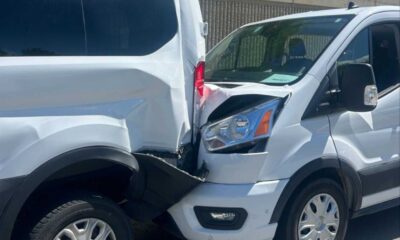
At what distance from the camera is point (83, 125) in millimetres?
3129

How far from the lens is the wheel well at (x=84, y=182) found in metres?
3.18

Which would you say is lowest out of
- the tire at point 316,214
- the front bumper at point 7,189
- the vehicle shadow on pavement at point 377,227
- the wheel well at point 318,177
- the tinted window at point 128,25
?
the vehicle shadow on pavement at point 377,227

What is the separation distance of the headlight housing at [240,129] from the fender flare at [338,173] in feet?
1.30

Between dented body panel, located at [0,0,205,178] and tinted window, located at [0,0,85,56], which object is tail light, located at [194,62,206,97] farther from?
tinted window, located at [0,0,85,56]

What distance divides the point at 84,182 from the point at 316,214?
1682mm

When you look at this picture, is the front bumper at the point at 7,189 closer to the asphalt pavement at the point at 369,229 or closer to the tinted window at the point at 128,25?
the tinted window at the point at 128,25

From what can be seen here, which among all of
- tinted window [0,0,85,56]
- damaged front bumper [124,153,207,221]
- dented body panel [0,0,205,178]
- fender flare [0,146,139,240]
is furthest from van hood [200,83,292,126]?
tinted window [0,0,85,56]

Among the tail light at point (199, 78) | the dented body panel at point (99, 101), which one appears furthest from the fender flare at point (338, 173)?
the tail light at point (199, 78)

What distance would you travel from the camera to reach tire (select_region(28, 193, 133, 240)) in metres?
3.09

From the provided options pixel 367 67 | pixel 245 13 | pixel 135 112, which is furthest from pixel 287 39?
pixel 245 13

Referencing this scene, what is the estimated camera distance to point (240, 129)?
145 inches

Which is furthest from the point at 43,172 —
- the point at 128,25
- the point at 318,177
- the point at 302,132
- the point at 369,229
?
the point at 369,229

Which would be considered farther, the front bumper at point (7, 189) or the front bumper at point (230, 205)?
the front bumper at point (230, 205)

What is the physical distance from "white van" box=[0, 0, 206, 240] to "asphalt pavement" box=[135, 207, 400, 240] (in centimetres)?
121
